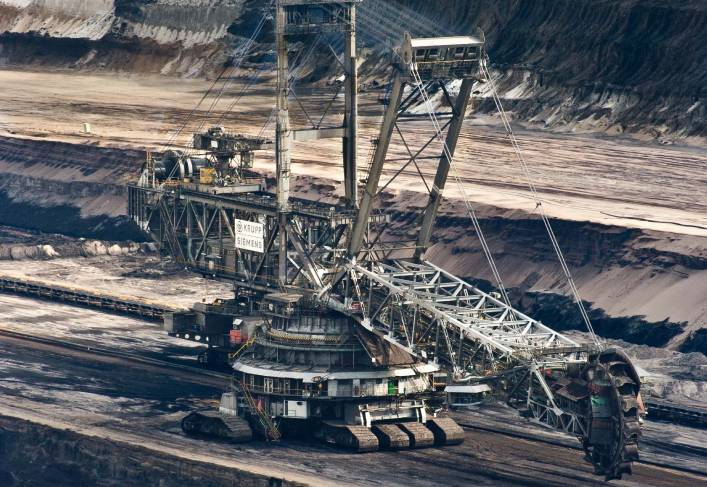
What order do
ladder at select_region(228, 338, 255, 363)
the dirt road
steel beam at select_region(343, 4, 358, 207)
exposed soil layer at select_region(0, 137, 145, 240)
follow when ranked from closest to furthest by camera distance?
steel beam at select_region(343, 4, 358, 207) → ladder at select_region(228, 338, 255, 363) → the dirt road → exposed soil layer at select_region(0, 137, 145, 240)

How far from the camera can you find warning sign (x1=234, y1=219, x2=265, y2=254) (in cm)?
9094

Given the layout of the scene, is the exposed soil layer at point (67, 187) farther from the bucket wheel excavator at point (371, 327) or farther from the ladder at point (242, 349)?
the bucket wheel excavator at point (371, 327)

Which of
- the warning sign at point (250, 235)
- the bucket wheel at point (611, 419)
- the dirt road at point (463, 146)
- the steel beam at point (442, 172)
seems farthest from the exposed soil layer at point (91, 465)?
the dirt road at point (463, 146)

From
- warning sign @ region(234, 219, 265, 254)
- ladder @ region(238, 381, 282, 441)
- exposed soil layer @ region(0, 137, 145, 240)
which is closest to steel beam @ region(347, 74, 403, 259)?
warning sign @ region(234, 219, 265, 254)

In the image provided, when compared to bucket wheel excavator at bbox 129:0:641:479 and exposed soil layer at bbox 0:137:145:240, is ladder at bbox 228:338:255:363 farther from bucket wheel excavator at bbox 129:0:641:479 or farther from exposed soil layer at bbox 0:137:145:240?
exposed soil layer at bbox 0:137:145:240

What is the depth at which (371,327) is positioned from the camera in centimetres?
8181

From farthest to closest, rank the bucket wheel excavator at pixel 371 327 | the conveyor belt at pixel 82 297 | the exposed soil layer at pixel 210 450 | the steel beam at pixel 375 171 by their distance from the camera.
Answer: the conveyor belt at pixel 82 297
the steel beam at pixel 375 171
the exposed soil layer at pixel 210 450
the bucket wheel excavator at pixel 371 327

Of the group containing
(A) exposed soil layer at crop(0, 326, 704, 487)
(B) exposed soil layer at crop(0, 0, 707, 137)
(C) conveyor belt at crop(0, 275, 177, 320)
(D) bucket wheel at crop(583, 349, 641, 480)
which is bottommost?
(A) exposed soil layer at crop(0, 326, 704, 487)

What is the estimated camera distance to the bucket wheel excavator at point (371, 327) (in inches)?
2980

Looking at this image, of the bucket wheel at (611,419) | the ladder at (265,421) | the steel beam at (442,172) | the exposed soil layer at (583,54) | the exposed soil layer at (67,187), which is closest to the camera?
the bucket wheel at (611,419)

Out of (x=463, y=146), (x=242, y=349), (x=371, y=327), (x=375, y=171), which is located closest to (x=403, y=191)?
(x=463, y=146)

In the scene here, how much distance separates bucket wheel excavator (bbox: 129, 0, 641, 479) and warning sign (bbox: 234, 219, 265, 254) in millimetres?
78

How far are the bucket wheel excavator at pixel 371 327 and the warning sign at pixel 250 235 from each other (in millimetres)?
78

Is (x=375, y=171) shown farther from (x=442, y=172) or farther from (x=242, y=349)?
(x=242, y=349)
